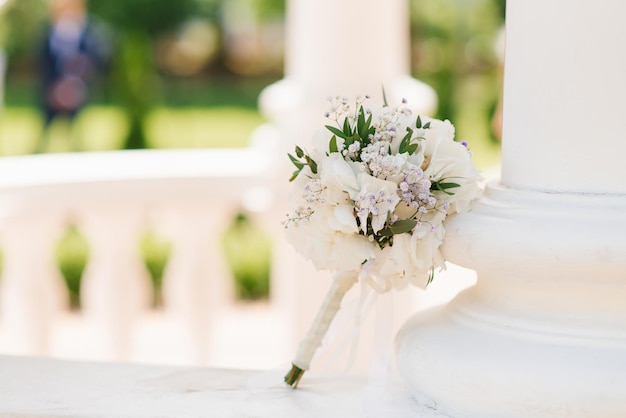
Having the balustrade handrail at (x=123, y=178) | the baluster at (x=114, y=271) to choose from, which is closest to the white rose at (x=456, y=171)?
the balustrade handrail at (x=123, y=178)

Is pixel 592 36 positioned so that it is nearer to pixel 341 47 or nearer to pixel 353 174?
pixel 353 174

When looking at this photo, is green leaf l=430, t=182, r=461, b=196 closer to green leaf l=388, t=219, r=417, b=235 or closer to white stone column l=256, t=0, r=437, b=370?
green leaf l=388, t=219, r=417, b=235

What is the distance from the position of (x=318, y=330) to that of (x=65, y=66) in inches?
766

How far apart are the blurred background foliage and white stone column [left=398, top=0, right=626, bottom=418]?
49.9 ft

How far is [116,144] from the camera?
67.1 ft

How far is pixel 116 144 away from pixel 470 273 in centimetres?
1636

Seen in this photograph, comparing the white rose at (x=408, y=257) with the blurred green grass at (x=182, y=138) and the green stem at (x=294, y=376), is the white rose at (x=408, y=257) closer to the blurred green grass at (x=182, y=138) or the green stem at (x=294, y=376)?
the green stem at (x=294, y=376)

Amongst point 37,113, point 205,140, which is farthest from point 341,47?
point 37,113

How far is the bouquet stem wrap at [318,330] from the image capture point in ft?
7.63

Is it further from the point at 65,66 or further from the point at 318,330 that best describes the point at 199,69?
the point at 318,330

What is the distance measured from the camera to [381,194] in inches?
80.4

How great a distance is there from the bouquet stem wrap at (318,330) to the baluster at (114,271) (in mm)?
2974

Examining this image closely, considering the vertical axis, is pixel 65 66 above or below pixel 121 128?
above

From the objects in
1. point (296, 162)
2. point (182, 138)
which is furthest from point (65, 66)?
point (296, 162)
